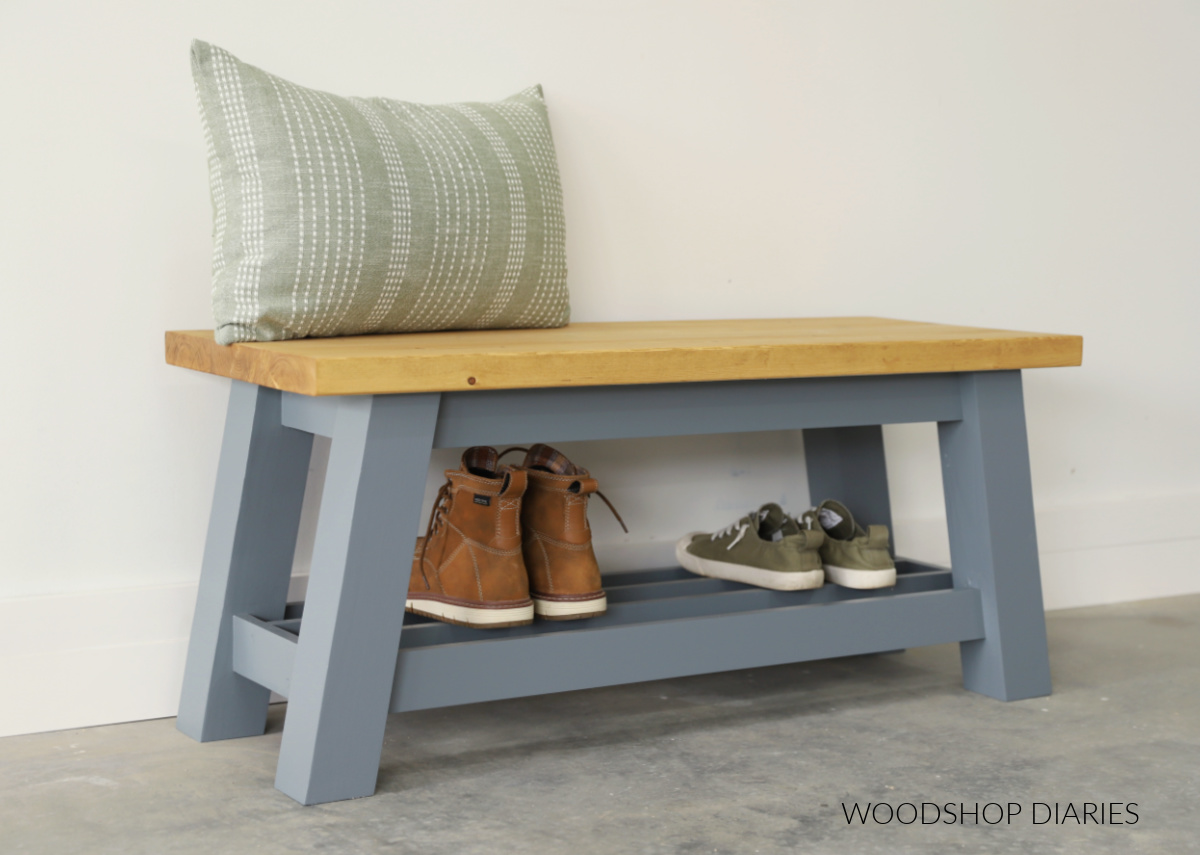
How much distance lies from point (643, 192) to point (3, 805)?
1.17 m

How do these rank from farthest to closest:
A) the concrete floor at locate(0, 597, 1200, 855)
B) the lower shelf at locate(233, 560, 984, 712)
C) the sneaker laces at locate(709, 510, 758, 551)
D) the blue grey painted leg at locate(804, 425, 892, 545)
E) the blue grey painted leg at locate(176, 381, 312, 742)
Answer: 1. the blue grey painted leg at locate(804, 425, 892, 545)
2. the sneaker laces at locate(709, 510, 758, 551)
3. the blue grey painted leg at locate(176, 381, 312, 742)
4. the lower shelf at locate(233, 560, 984, 712)
5. the concrete floor at locate(0, 597, 1200, 855)

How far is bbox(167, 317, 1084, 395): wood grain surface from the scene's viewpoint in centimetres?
115

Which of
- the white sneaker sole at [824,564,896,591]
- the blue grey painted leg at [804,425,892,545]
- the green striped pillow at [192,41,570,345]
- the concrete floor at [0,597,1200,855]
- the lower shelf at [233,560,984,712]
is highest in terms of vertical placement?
the green striped pillow at [192,41,570,345]

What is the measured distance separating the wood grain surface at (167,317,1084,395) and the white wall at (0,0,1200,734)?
18 cm

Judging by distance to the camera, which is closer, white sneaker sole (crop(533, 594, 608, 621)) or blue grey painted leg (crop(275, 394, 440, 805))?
blue grey painted leg (crop(275, 394, 440, 805))

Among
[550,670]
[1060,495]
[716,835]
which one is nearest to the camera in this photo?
[716,835]

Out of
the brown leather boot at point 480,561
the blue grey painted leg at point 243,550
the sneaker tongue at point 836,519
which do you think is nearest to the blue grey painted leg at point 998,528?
the sneaker tongue at point 836,519

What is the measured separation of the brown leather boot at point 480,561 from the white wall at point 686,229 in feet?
1.21

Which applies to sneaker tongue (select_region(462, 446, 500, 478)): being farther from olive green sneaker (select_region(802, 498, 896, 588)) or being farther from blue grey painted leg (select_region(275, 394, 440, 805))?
olive green sneaker (select_region(802, 498, 896, 588))

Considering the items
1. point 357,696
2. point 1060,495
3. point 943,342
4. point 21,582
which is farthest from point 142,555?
point 1060,495

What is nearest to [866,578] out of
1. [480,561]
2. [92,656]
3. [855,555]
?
[855,555]

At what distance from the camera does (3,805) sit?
4.02 feet

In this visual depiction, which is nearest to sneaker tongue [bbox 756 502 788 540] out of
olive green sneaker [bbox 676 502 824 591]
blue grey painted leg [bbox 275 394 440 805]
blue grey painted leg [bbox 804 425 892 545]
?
olive green sneaker [bbox 676 502 824 591]

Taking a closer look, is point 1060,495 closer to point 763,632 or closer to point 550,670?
point 763,632
